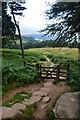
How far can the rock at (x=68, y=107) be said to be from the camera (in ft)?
19.5

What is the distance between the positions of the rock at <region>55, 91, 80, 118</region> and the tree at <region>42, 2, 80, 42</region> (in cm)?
276

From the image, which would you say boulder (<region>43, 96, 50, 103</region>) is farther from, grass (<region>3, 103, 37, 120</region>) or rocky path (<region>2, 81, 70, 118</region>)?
grass (<region>3, 103, 37, 120</region>)

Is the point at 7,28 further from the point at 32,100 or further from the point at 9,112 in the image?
the point at 9,112

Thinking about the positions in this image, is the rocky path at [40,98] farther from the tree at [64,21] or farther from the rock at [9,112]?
the tree at [64,21]

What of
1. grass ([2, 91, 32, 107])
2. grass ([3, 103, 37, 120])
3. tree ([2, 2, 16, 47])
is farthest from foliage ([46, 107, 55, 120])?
tree ([2, 2, 16, 47])

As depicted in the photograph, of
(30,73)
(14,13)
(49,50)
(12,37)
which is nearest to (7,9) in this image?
(14,13)

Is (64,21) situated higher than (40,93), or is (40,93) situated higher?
(64,21)

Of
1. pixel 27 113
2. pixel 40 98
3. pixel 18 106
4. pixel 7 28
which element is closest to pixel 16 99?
pixel 18 106

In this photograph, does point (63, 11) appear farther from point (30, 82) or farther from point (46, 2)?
point (30, 82)

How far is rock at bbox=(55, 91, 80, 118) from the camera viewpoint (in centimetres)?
593

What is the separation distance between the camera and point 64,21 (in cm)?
783

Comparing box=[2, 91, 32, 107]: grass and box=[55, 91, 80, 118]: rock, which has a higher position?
box=[55, 91, 80, 118]: rock

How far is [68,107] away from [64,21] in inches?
158

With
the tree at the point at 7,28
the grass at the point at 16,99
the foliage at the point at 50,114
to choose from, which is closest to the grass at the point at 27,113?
the foliage at the point at 50,114
